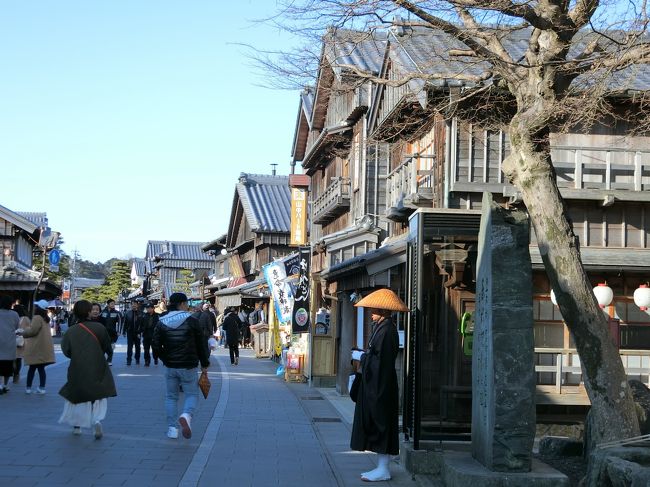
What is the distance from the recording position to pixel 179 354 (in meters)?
11.3

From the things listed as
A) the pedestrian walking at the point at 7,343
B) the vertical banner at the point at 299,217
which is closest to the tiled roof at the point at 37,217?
the vertical banner at the point at 299,217

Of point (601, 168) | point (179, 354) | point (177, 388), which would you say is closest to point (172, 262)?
point (601, 168)

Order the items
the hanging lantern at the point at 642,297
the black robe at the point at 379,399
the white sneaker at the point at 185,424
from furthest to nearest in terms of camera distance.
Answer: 1. the hanging lantern at the point at 642,297
2. the white sneaker at the point at 185,424
3. the black robe at the point at 379,399

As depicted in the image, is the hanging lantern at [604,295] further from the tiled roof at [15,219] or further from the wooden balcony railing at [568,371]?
the tiled roof at [15,219]

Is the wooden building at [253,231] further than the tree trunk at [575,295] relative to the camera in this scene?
Yes

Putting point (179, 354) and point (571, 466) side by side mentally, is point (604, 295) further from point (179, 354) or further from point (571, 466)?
point (179, 354)

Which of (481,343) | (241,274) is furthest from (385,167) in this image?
(241,274)

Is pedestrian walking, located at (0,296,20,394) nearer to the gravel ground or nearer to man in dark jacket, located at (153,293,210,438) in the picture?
man in dark jacket, located at (153,293,210,438)

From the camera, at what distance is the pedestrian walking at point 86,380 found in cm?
1096

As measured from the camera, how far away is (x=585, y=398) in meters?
14.7

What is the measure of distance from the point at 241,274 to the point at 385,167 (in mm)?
29862

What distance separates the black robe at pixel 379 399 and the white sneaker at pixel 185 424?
2757mm

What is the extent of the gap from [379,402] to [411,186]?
9400 millimetres

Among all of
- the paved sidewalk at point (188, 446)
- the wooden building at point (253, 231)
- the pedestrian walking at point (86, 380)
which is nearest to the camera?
the paved sidewalk at point (188, 446)
